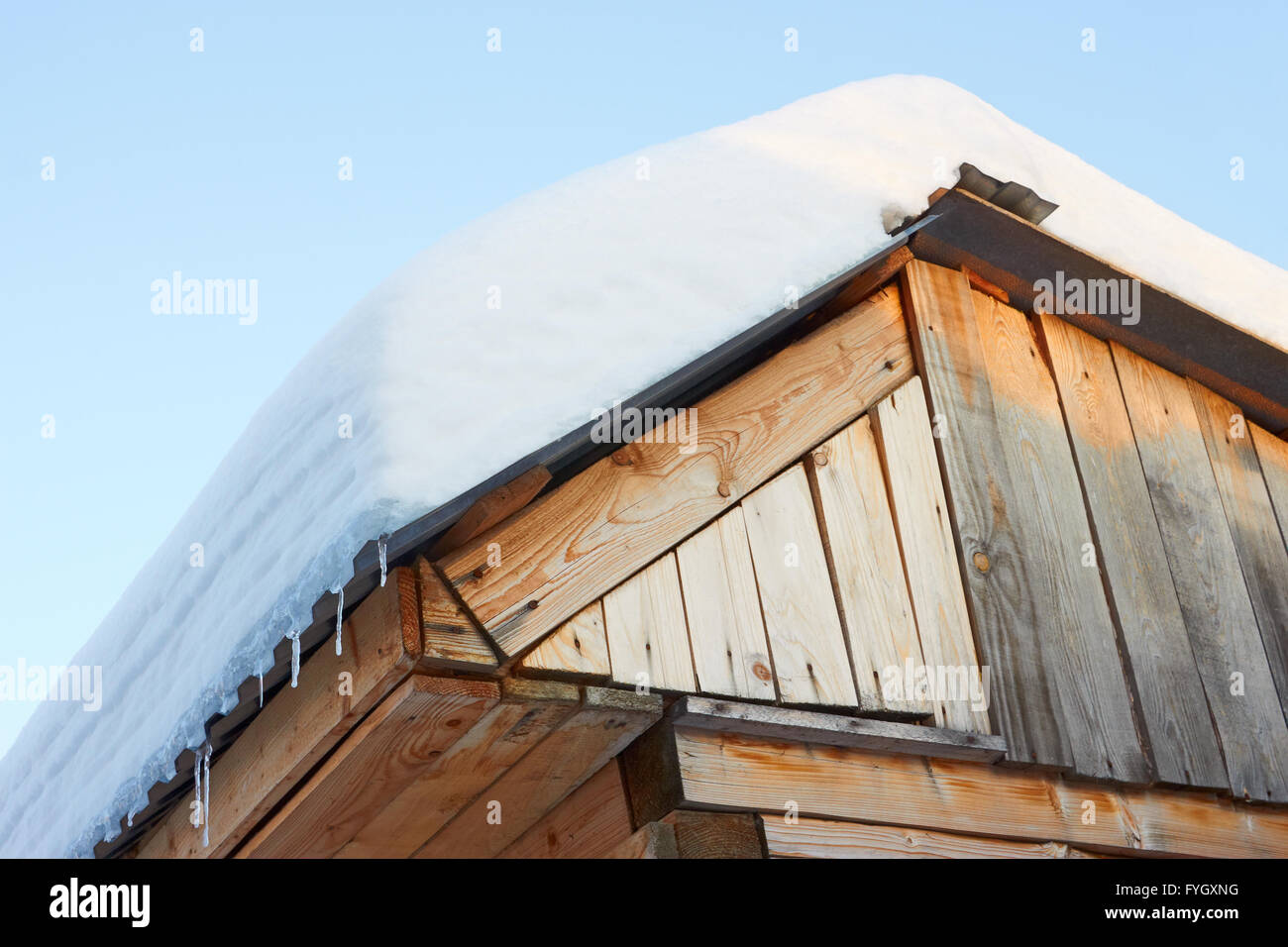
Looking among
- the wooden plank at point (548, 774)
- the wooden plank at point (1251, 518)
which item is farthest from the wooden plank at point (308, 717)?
the wooden plank at point (1251, 518)

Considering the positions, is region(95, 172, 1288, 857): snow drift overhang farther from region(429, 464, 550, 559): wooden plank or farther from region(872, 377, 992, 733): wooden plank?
region(872, 377, 992, 733): wooden plank

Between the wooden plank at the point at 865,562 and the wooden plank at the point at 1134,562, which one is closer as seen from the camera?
the wooden plank at the point at 865,562

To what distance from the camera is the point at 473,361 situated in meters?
2.52

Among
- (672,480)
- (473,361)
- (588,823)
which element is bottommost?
(588,823)

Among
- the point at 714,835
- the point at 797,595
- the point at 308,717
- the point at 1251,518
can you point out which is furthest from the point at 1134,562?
the point at 308,717

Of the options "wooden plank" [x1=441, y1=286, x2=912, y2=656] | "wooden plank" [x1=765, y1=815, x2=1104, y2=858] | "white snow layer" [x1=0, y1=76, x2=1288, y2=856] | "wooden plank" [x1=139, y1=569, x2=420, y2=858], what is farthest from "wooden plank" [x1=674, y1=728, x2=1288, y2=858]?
"white snow layer" [x1=0, y1=76, x2=1288, y2=856]

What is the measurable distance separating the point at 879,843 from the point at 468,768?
98 centimetres

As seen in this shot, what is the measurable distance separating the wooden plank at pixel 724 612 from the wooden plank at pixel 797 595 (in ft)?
0.11

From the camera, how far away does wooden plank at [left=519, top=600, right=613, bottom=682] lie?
252 centimetres

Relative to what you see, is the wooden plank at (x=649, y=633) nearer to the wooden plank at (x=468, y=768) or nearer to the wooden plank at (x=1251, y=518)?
the wooden plank at (x=468, y=768)

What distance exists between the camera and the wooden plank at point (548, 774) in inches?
103

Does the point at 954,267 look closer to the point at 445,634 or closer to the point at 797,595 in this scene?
the point at 797,595

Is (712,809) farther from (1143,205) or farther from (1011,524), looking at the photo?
(1143,205)
